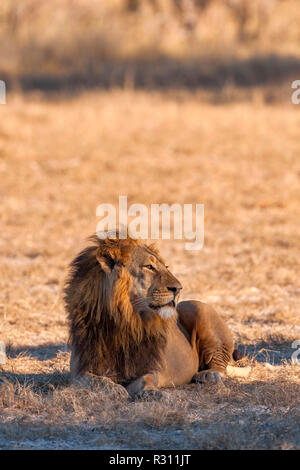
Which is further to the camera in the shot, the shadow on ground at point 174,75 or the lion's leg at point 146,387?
the shadow on ground at point 174,75

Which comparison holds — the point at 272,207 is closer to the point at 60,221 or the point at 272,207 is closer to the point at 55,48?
the point at 60,221

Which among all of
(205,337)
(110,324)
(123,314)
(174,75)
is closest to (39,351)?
(205,337)

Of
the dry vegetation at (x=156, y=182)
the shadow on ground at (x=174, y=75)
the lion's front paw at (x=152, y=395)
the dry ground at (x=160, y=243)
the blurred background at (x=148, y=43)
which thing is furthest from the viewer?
the blurred background at (x=148, y=43)

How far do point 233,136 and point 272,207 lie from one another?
3.89 metres

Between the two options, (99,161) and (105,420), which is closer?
(105,420)

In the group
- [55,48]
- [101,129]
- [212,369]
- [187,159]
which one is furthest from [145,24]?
[212,369]

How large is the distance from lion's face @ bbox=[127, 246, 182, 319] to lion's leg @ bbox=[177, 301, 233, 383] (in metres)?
0.65

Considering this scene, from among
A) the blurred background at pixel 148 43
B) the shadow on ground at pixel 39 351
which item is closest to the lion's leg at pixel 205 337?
the shadow on ground at pixel 39 351

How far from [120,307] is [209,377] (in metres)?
0.79

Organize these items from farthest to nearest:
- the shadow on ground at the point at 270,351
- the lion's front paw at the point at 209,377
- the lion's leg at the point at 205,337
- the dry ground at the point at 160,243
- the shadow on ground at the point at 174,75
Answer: the shadow on ground at the point at 174,75
the shadow on ground at the point at 270,351
the lion's leg at the point at 205,337
the lion's front paw at the point at 209,377
the dry ground at the point at 160,243

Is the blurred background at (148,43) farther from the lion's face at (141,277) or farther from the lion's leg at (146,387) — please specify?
the lion's leg at (146,387)

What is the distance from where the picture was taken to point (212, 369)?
5.28 metres

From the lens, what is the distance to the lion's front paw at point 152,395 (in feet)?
14.9

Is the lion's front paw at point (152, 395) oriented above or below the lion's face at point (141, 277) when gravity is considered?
below
